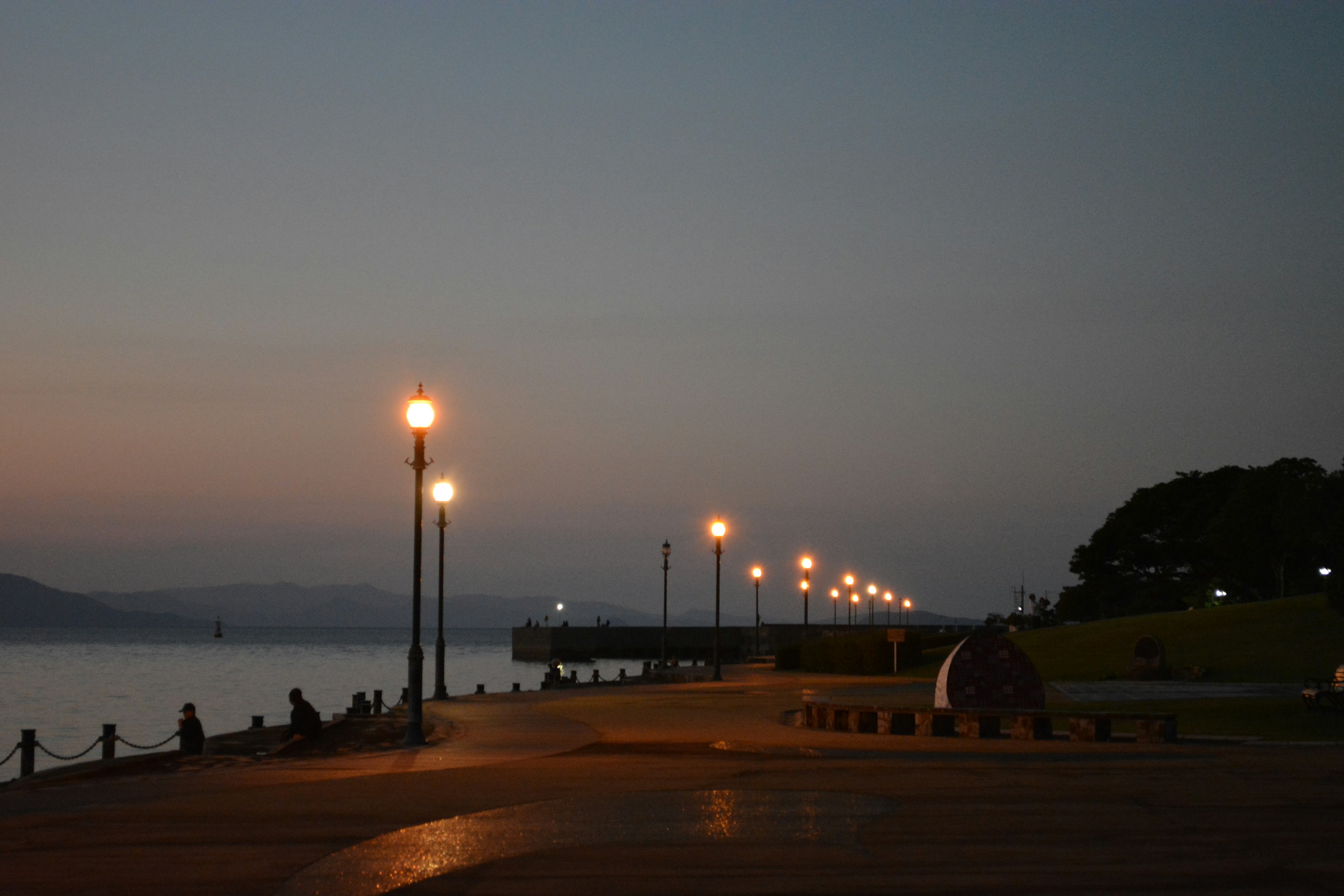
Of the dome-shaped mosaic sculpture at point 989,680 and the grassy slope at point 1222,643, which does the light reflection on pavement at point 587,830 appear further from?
the grassy slope at point 1222,643

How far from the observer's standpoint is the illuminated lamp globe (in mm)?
21719

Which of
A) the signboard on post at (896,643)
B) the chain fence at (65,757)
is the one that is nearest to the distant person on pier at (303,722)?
the chain fence at (65,757)

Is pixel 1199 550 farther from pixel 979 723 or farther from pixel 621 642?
pixel 979 723

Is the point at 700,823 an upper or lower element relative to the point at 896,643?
lower

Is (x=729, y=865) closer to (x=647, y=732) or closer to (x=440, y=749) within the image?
(x=440, y=749)

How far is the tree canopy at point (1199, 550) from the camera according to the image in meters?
95.8

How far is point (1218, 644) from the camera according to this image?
5247cm

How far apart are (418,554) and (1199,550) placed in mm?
111682

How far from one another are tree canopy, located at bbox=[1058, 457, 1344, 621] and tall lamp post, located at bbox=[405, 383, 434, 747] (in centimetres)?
7624

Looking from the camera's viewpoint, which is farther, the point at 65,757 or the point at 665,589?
the point at 665,589

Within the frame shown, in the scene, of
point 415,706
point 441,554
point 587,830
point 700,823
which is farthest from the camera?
point 441,554

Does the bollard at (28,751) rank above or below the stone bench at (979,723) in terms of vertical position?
below

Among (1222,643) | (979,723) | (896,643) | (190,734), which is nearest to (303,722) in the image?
(190,734)

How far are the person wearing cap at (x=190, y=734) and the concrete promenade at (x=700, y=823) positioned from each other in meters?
2.30
